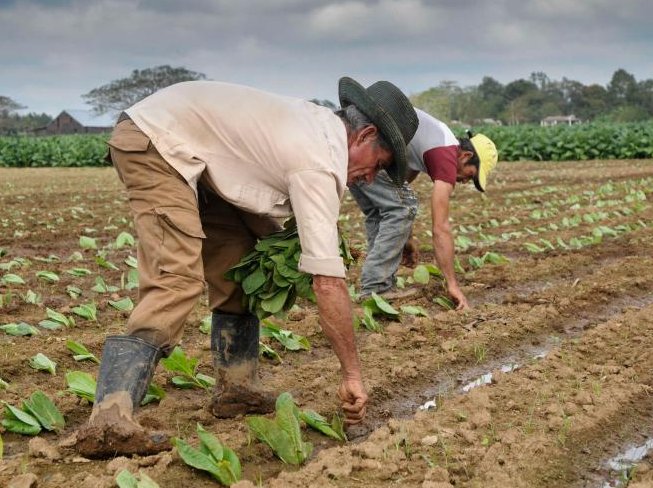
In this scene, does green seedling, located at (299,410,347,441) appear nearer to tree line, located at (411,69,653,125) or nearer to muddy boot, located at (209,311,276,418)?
muddy boot, located at (209,311,276,418)

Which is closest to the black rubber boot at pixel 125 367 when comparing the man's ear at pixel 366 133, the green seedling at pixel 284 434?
the green seedling at pixel 284 434

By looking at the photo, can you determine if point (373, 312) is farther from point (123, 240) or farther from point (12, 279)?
point (123, 240)

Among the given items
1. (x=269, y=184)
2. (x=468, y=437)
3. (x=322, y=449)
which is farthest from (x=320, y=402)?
(x=269, y=184)

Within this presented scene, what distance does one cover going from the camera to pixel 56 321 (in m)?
5.44

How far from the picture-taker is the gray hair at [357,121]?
3.33m

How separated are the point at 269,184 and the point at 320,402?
1.22 metres

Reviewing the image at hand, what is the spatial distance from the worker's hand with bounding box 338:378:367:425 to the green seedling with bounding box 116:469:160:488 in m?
0.79

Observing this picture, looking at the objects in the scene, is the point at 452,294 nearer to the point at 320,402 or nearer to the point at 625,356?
the point at 625,356

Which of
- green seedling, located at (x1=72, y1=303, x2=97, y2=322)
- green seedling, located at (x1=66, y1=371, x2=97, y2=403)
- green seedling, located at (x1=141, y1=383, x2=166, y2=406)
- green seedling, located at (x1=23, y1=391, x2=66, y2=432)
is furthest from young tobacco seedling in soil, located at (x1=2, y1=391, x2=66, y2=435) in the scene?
green seedling, located at (x1=72, y1=303, x2=97, y2=322)

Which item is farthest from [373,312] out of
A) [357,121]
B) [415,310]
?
[357,121]

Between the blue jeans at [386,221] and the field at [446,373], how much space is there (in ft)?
1.01

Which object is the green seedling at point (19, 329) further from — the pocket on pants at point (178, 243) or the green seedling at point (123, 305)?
the pocket on pants at point (178, 243)

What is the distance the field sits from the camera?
3178mm

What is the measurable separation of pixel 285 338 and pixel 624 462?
2.14 m
